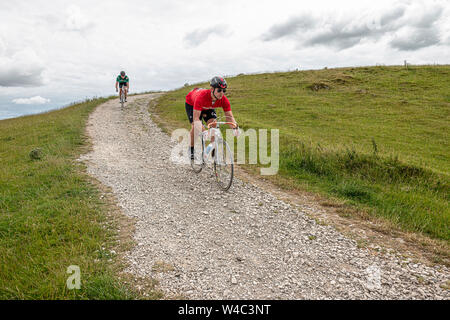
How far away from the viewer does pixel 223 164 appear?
27.6 feet

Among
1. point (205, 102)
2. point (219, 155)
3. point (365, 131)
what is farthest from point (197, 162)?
point (365, 131)

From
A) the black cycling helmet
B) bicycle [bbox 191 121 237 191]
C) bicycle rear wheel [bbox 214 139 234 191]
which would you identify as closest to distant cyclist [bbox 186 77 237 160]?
the black cycling helmet

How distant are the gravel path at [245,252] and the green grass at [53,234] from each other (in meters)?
0.57

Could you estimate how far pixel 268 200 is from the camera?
7555 mm

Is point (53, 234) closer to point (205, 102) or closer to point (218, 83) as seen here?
point (205, 102)

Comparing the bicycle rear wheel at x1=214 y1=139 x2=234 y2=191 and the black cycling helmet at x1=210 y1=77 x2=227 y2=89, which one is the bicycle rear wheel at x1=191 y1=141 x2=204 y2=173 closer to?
the bicycle rear wheel at x1=214 y1=139 x2=234 y2=191

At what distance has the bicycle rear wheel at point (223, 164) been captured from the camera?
8.09m

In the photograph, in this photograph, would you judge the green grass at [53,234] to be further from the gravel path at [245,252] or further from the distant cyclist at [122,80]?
the distant cyclist at [122,80]

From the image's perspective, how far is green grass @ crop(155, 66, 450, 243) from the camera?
766 cm

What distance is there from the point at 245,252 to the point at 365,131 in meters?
14.7

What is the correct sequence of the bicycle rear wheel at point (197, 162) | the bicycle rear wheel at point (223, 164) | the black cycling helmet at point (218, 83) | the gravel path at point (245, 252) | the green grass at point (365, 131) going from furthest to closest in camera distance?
the bicycle rear wheel at point (197, 162), the bicycle rear wheel at point (223, 164), the green grass at point (365, 131), the black cycling helmet at point (218, 83), the gravel path at point (245, 252)

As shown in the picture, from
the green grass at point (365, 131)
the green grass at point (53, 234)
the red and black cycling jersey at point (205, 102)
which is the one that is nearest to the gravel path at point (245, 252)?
the green grass at point (53, 234)

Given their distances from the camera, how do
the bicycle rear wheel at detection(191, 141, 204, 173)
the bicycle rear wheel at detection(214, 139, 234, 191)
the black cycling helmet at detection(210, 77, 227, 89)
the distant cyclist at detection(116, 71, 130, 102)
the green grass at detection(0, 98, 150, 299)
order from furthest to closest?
the distant cyclist at detection(116, 71, 130, 102), the bicycle rear wheel at detection(191, 141, 204, 173), the bicycle rear wheel at detection(214, 139, 234, 191), the black cycling helmet at detection(210, 77, 227, 89), the green grass at detection(0, 98, 150, 299)

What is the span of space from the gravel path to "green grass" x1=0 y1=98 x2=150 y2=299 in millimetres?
571
